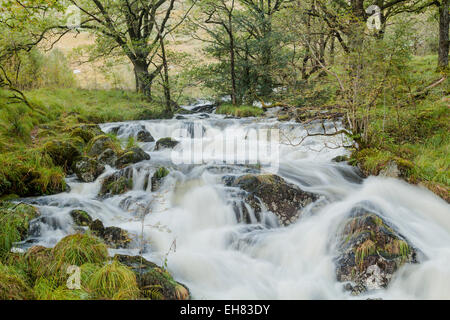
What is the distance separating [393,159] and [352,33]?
309 centimetres

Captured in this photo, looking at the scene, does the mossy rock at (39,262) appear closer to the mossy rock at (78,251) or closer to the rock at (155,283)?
the mossy rock at (78,251)

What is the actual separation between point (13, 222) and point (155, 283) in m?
2.46

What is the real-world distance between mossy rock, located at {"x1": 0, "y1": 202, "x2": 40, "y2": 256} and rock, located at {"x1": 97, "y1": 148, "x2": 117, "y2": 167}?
2318mm

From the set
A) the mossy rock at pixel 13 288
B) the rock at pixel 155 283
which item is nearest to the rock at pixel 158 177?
the rock at pixel 155 283

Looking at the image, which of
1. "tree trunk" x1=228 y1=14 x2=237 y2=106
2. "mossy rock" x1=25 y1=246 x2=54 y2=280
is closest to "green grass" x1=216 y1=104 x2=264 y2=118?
"tree trunk" x1=228 y1=14 x2=237 y2=106

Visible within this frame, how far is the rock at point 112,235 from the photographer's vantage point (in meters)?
4.14

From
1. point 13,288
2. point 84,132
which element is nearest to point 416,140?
point 13,288

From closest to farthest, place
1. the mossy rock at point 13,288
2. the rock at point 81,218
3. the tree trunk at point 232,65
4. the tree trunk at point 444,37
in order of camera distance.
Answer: the mossy rock at point 13,288 → the rock at point 81,218 → the tree trunk at point 444,37 → the tree trunk at point 232,65

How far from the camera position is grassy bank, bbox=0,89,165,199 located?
5484 mm

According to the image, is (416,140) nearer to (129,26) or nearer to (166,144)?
(166,144)

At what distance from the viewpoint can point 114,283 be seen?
292 cm

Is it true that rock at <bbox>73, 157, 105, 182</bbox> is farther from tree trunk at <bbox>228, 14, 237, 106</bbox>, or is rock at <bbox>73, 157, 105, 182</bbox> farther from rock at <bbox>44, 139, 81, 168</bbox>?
tree trunk at <bbox>228, 14, 237, 106</bbox>

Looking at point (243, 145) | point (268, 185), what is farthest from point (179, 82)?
point (268, 185)

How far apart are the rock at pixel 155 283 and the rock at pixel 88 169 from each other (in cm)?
339
